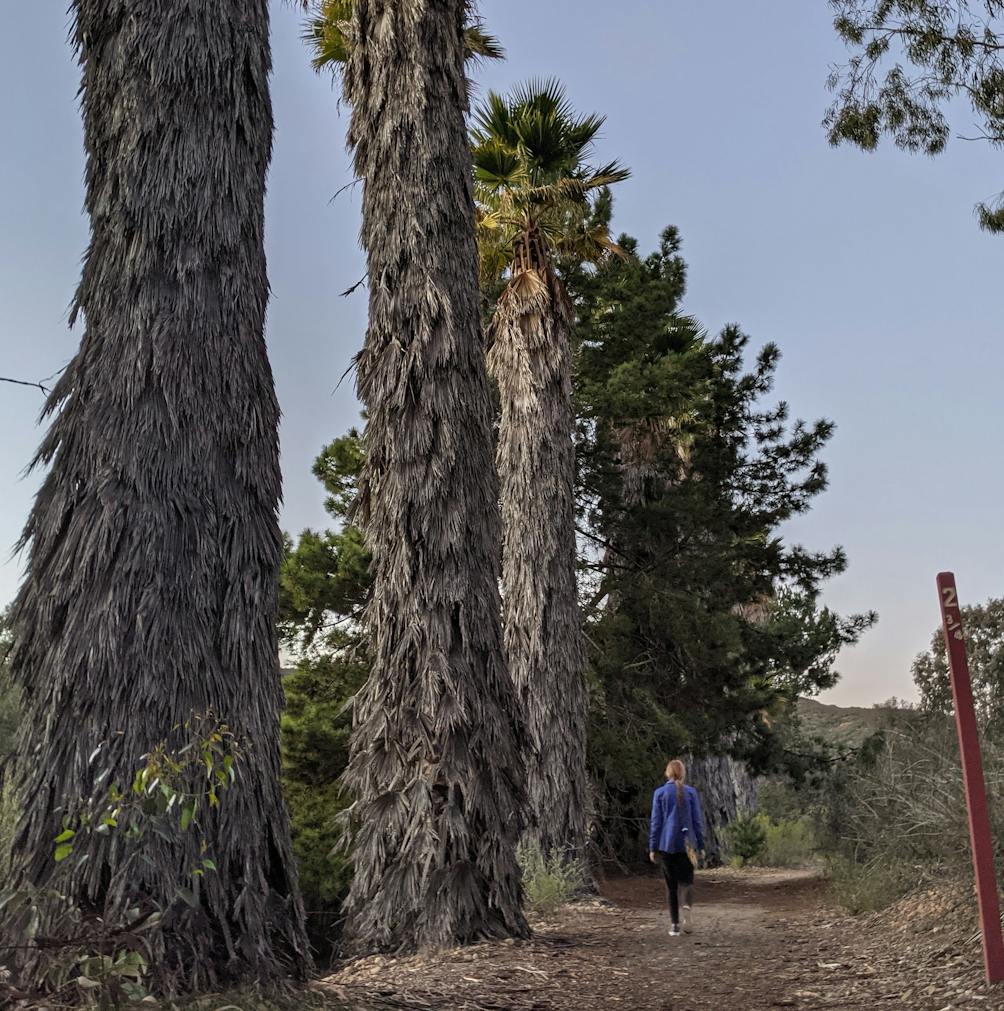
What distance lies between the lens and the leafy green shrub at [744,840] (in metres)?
23.3

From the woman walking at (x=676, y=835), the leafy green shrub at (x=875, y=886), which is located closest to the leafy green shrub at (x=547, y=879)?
the woman walking at (x=676, y=835)

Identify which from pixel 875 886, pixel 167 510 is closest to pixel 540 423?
pixel 875 886

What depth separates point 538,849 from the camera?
12539 mm

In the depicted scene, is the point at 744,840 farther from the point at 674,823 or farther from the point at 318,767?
the point at 674,823

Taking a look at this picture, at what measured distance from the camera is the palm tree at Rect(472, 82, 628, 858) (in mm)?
13422

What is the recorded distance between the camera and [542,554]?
45.0 feet

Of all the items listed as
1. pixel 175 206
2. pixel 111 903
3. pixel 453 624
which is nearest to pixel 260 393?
pixel 175 206

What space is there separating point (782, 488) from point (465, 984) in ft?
50.5

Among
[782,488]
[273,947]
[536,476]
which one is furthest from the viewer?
[782,488]

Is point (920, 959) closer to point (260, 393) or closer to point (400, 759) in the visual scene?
point (400, 759)

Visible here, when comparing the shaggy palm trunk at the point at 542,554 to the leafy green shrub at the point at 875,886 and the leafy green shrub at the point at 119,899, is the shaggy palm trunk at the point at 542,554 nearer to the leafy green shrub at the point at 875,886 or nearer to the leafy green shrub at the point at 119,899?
the leafy green shrub at the point at 875,886

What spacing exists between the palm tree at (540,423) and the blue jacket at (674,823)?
237 centimetres

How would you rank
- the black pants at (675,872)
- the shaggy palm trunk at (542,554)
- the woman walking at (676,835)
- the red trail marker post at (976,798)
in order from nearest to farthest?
the red trail marker post at (976,798)
the black pants at (675,872)
the woman walking at (676,835)
the shaggy palm trunk at (542,554)

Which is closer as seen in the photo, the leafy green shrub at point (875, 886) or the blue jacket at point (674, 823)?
the blue jacket at point (674, 823)
